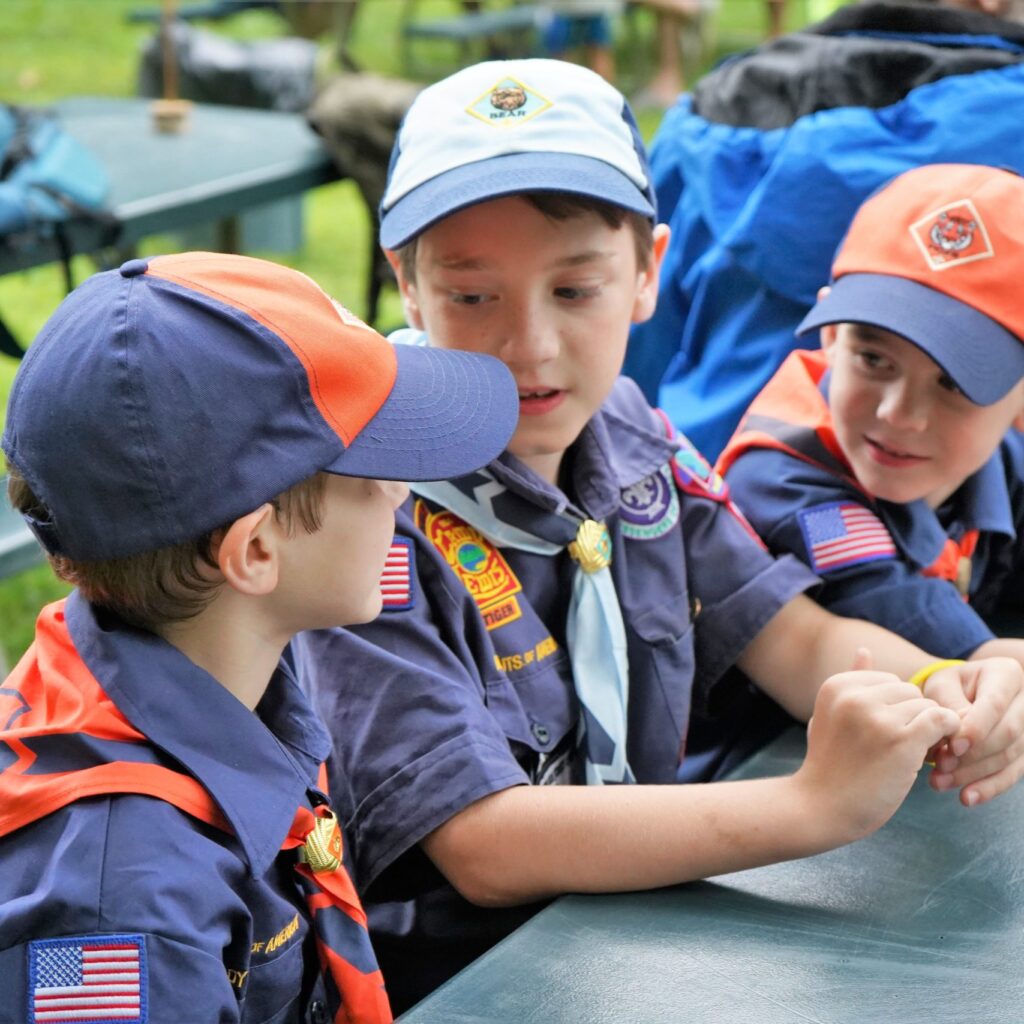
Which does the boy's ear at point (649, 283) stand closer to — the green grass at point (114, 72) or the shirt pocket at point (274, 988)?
the shirt pocket at point (274, 988)

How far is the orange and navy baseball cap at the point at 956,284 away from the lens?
161cm

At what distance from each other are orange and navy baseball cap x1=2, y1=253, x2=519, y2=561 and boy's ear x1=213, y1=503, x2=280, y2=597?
25mm

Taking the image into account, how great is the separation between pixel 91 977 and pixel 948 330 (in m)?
1.14

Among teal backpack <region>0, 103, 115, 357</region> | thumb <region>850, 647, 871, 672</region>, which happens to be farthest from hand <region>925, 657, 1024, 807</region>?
teal backpack <region>0, 103, 115, 357</region>

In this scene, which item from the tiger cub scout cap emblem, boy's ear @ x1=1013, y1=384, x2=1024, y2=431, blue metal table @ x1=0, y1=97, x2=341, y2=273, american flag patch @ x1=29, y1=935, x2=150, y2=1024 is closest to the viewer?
american flag patch @ x1=29, y1=935, x2=150, y2=1024

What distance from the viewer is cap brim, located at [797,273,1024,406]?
160cm

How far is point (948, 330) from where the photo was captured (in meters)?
1.61

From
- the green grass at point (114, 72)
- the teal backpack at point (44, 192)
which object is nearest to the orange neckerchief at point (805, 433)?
the teal backpack at point (44, 192)

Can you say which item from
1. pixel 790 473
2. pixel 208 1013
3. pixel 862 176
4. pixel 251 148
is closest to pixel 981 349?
pixel 790 473

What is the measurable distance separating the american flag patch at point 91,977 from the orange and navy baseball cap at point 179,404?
0.26 metres

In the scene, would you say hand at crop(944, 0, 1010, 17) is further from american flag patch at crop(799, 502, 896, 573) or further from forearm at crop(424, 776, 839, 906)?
forearm at crop(424, 776, 839, 906)

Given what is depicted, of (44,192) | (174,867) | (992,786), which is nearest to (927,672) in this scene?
(992,786)

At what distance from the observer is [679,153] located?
2375 millimetres

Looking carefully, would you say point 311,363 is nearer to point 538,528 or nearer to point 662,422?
point 538,528
